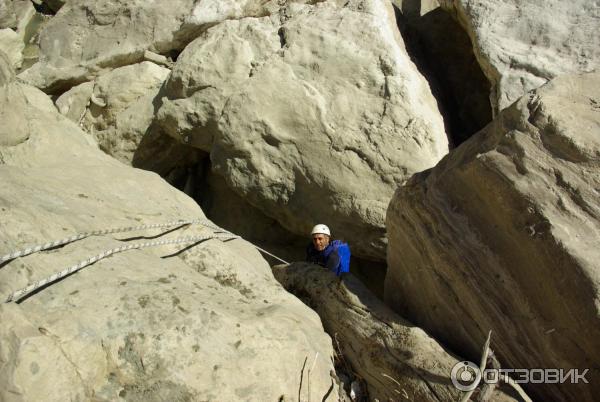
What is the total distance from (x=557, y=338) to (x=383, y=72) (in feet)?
9.81

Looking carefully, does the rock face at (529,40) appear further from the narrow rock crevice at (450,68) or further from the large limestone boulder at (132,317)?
the large limestone boulder at (132,317)

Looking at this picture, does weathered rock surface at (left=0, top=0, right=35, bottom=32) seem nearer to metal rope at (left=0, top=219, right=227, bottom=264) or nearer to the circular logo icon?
metal rope at (left=0, top=219, right=227, bottom=264)

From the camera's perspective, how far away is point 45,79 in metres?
6.48

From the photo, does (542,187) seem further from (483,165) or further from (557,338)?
(557,338)

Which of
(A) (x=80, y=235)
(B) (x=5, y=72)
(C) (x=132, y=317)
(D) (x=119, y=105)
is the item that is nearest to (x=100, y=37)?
(D) (x=119, y=105)

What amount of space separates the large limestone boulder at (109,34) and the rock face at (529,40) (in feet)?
8.41

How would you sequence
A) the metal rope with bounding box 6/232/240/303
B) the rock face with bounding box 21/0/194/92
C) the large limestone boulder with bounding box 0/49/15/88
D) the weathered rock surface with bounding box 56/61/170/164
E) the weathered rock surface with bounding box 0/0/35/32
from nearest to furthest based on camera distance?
the metal rope with bounding box 6/232/240/303 < the large limestone boulder with bounding box 0/49/15/88 < the weathered rock surface with bounding box 56/61/170/164 < the rock face with bounding box 21/0/194/92 < the weathered rock surface with bounding box 0/0/35/32

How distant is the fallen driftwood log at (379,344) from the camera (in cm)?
278

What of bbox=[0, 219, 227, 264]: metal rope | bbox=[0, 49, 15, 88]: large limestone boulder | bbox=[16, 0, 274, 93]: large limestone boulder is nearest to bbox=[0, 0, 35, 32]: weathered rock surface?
bbox=[16, 0, 274, 93]: large limestone boulder

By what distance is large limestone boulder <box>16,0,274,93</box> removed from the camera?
611 cm

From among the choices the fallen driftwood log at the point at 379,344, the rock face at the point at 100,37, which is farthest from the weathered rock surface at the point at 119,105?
the fallen driftwood log at the point at 379,344

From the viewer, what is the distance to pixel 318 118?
4801mm

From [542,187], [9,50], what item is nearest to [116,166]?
[542,187]

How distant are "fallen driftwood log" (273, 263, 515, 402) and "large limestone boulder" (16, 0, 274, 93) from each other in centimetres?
361
